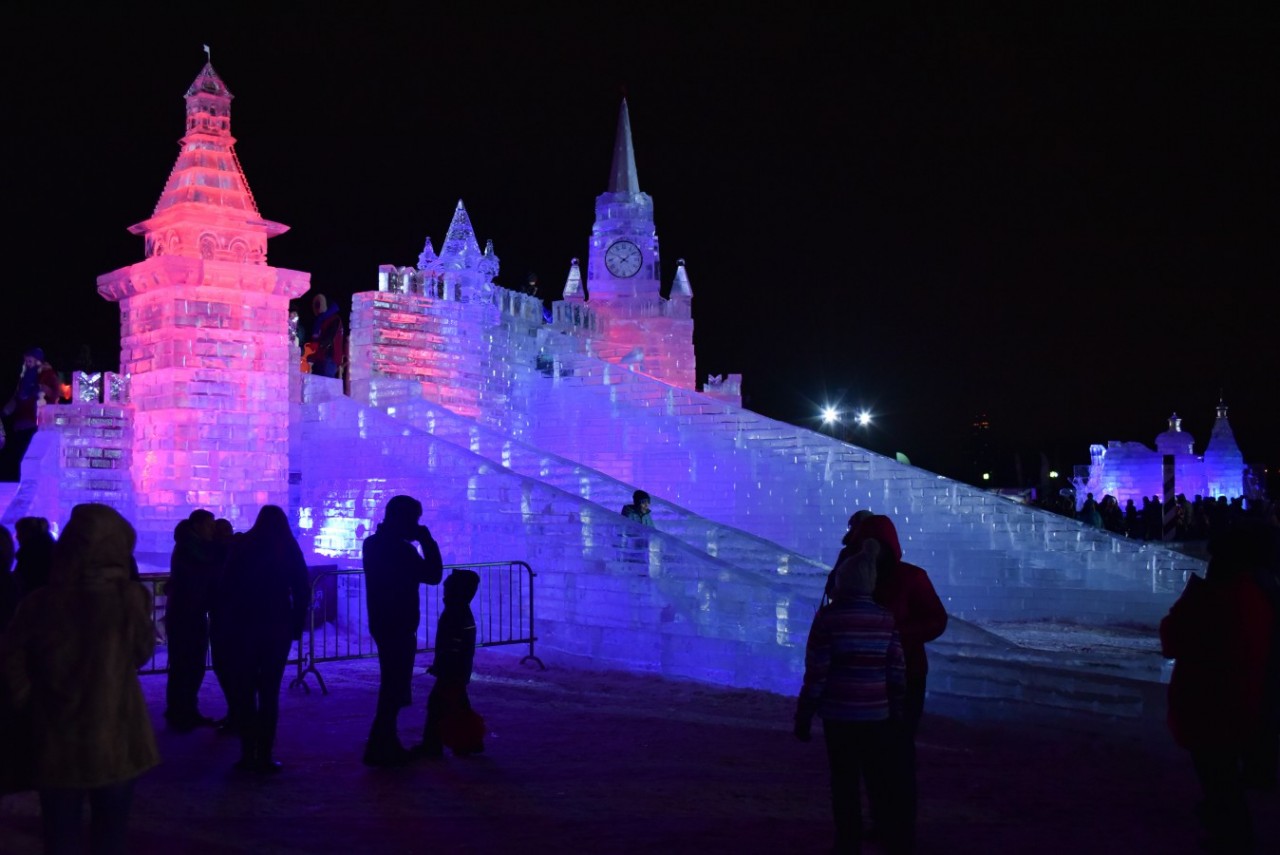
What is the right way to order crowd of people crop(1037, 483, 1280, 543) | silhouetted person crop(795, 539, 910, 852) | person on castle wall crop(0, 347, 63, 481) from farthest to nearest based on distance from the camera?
crowd of people crop(1037, 483, 1280, 543) → person on castle wall crop(0, 347, 63, 481) → silhouetted person crop(795, 539, 910, 852)

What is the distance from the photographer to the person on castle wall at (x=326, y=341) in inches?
790

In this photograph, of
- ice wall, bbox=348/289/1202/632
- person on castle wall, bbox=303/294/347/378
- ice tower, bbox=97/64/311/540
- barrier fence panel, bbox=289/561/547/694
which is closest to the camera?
barrier fence panel, bbox=289/561/547/694

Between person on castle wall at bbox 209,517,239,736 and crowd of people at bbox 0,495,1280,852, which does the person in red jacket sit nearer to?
crowd of people at bbox 0,495,1280,852

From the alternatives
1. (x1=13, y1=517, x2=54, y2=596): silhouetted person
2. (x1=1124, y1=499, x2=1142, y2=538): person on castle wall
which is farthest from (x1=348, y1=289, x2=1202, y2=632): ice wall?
(x1=1124, y1=499, x2=1142, y2=538): person on castle wall

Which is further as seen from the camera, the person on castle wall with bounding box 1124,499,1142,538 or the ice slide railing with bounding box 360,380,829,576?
the person on castle wall with bounding box 1124,499,1142,538

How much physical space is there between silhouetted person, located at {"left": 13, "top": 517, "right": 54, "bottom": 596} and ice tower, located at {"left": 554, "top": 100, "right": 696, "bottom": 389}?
23732 mm

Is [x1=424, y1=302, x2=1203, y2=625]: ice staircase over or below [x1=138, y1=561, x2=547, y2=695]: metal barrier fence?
over

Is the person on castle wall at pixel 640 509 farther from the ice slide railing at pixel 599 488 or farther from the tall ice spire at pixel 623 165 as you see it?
the tall ice spire at pixel 623 165

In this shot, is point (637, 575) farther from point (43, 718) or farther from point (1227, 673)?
point (43, 718)

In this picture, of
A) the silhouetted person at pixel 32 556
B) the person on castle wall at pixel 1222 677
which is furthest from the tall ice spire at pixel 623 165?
the person on castle wall at pixel 1222 677

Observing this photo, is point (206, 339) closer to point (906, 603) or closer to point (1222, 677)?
point (906, 603)

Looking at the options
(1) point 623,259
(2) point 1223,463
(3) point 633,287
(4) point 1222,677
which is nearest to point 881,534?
(4) point 1222,677

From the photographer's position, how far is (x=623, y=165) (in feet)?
113

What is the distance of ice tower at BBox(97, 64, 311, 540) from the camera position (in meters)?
15.2
